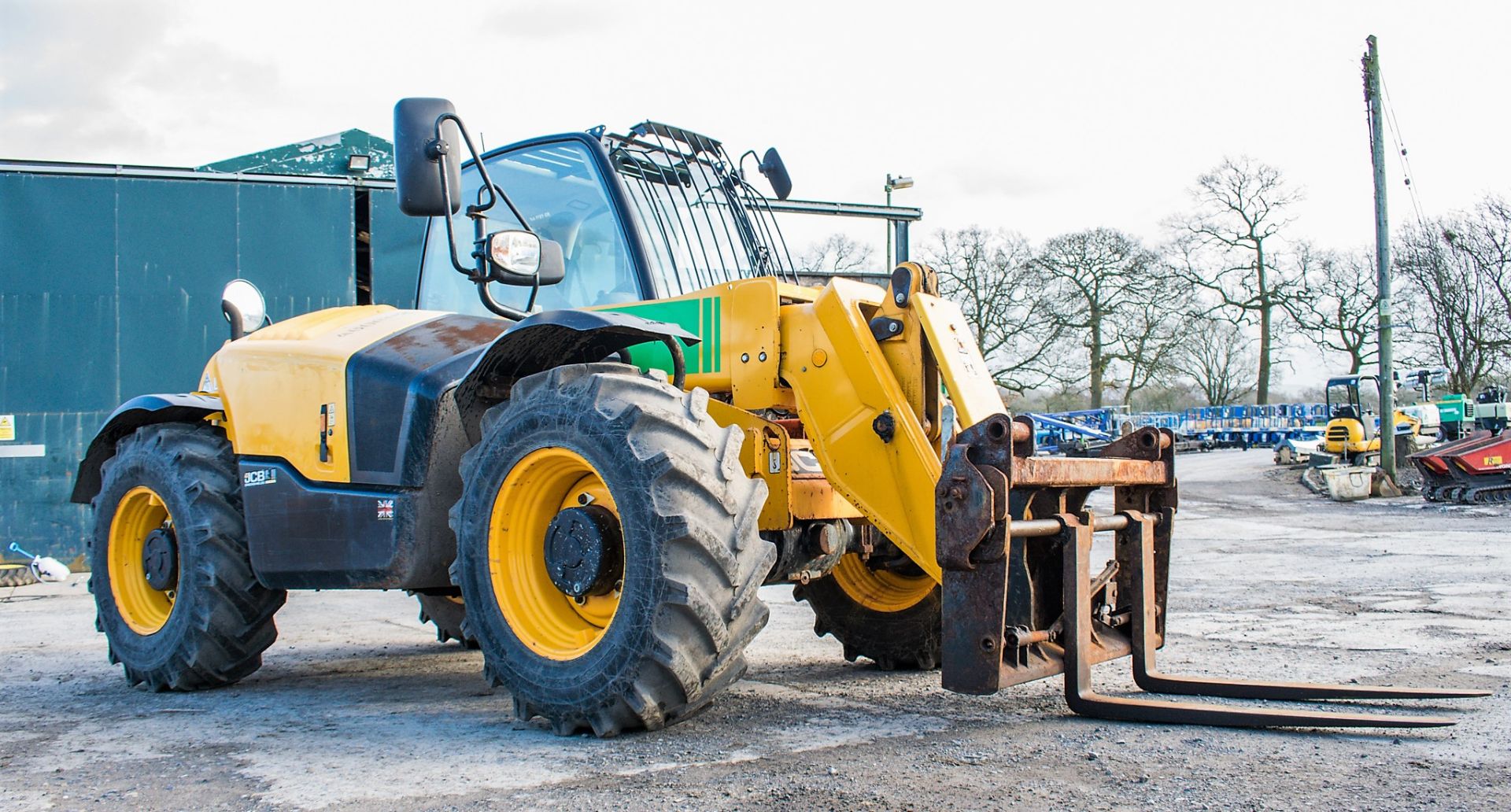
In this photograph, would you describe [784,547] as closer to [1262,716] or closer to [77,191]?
[1262,716]

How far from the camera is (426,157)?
4152 millimetres

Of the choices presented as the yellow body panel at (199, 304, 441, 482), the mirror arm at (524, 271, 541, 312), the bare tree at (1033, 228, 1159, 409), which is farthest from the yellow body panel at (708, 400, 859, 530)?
the bare tree at (1033, 228, 1159, 409)

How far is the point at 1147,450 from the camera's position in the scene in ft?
15.2

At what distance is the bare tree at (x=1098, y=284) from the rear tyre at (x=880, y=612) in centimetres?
3908

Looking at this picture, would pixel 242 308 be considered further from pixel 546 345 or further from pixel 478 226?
pixel 546 345

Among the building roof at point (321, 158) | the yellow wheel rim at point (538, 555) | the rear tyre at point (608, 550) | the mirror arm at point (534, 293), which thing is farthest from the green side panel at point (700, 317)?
the building roof at point (321, 158)

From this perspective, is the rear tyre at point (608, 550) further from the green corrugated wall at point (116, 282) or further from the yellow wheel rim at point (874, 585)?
the green corrugated wall at point (116, 282)

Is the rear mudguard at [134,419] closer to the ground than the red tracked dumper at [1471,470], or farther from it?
farther from it

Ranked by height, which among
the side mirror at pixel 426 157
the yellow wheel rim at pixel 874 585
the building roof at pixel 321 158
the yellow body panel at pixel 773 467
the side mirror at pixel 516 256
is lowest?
the yellow wheel rim at pixel 874 585

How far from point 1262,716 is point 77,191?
12290 millimetres

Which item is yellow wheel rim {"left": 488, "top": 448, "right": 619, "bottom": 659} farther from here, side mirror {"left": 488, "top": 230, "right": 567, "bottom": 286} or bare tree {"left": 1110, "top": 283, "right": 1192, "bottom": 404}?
bare tree {"left": 1110, "top": 283, "right": 1192, "bottom": 404}

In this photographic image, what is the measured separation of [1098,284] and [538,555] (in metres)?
42.6

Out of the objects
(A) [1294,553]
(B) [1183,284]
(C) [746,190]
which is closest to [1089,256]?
(B) [1183,284]

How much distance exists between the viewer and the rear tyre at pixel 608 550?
3.63 m
